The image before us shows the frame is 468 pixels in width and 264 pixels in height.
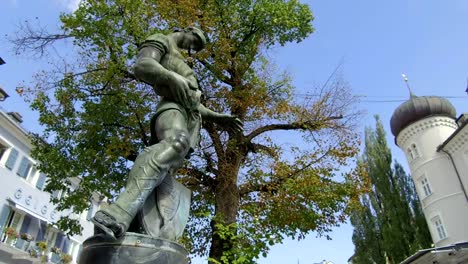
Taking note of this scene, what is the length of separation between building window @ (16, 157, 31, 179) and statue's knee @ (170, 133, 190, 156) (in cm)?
2387

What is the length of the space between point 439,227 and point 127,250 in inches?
1212

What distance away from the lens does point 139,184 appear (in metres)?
3.04

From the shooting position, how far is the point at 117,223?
2686 mm

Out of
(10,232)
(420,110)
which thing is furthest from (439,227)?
(10,232)

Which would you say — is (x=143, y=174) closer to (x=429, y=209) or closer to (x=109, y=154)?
(x=109, y=154)

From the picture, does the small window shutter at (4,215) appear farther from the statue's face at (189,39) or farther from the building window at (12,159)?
the statue's face at (189,39)

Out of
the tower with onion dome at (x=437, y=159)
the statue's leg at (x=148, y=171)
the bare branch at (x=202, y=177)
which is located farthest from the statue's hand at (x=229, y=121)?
the tower with onion dome at (x=437, y=159)

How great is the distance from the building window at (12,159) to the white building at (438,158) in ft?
91.0

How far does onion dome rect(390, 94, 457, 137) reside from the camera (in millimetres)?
32500

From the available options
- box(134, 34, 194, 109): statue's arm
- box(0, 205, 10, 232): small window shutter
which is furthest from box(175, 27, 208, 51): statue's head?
box(0, 205, 10, 232): small window shutter

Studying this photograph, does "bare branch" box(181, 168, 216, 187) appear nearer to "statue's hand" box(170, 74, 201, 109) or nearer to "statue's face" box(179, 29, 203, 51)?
"statue's face" box(179, 29, 203, 51)

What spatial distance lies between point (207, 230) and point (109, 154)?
4.43m

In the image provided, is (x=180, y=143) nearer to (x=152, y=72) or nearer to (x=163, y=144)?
(x=163, y=144)

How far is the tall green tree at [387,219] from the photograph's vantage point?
28641mm
